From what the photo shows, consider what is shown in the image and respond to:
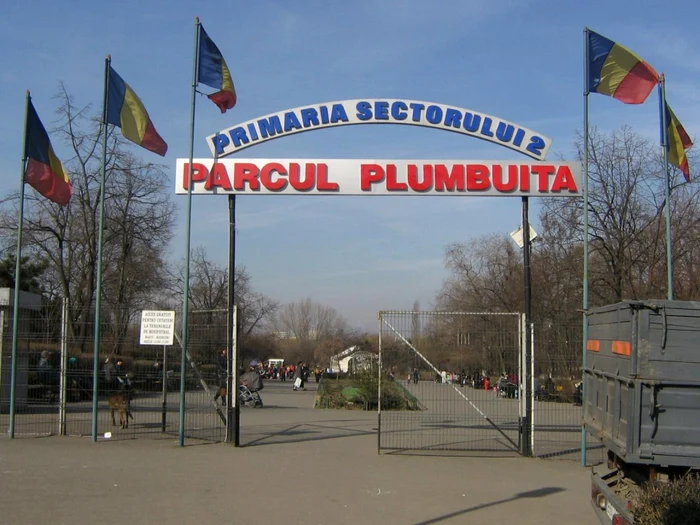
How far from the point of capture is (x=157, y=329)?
48.2 feet

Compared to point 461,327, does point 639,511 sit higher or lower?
lower

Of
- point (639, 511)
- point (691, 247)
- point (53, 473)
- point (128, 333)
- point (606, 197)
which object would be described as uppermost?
point (606, 197)

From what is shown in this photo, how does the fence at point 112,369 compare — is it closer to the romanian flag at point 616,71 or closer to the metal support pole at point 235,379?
the metal support pole at point 235,379

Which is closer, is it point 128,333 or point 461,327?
point 461,327

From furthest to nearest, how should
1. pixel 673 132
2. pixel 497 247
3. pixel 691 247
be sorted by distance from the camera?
pixel 497 247, pixel 691 247, pixel 673 132

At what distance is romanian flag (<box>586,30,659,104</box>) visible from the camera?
13.8 metres

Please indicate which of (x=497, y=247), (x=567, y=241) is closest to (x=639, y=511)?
(x=567, y=241)

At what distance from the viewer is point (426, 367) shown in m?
14.0

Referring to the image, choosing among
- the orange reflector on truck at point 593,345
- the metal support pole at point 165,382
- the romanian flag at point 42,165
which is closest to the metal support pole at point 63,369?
the metal support pole at point 165,382

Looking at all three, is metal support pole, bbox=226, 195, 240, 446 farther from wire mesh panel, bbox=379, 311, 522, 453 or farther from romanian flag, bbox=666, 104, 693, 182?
romanian flag, bbox=666, 104, 693, 182

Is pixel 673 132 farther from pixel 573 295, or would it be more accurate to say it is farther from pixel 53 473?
pixel 573 295

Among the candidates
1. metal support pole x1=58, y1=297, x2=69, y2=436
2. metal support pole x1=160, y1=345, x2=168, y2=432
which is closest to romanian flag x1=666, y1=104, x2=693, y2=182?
metal support pole x1=160, y1=345, x2=168, y2=432

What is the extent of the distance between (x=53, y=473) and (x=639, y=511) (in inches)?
339

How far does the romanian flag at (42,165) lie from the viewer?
15.1 meters
